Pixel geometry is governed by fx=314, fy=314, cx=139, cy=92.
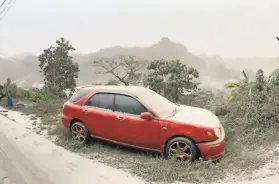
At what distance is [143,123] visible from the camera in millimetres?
5750

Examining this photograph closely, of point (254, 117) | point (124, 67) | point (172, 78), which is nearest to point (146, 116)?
point (254, 117)

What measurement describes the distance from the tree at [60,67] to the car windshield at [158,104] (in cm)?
1253

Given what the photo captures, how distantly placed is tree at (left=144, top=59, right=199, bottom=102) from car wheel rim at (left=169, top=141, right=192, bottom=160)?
24.7 feet

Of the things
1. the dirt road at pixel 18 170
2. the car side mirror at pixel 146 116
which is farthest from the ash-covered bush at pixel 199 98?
the dirt road at pixel 18 170

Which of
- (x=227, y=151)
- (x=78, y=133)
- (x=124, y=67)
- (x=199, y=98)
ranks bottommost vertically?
(x=227, y=151)

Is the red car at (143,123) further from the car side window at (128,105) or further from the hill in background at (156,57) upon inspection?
the hill in background at (156,57)

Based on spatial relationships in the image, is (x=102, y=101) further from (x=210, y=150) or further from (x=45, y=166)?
(x=210, y=150)

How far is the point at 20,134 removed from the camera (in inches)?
287

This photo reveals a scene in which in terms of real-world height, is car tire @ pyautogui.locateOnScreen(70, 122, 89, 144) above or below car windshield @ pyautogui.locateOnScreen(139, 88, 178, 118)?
below

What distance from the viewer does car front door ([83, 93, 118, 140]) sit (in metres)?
6.15

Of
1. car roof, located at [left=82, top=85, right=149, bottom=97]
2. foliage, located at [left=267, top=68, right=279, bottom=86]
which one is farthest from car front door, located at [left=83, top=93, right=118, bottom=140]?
foliage, located at [left=267, top=68, right=279, bottom=86]

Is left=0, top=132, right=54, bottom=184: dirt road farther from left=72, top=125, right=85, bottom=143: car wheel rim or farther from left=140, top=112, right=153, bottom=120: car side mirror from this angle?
left=140, top=112, right=153, bottom=120: car side mirror

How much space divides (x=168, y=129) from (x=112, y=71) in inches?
463

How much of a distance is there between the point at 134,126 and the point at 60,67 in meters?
13.5
